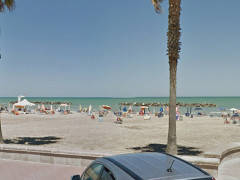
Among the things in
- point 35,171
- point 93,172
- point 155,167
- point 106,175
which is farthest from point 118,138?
point 155,167

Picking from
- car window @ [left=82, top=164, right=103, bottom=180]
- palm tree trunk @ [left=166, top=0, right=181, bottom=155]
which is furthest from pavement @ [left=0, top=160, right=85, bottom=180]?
car window @ [left=82, top=164, right=103, bottom=180]

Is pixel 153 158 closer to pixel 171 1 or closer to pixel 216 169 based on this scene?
pixel 216 169

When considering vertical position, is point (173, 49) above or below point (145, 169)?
above

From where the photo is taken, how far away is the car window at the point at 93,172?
372 cm

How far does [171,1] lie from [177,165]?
305 inches

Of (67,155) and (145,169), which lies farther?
(67,155)

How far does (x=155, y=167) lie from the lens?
3203 millimetres

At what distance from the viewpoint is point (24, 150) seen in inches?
361

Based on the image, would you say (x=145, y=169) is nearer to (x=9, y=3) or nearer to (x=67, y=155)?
(x=67, y=155)

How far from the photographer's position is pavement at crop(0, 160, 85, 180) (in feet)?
24.8

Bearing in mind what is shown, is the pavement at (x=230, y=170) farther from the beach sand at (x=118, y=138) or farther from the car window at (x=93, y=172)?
the car window at (x=93, y=172)

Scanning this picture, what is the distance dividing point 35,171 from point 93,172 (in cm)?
489

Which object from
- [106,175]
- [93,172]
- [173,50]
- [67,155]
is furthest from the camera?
[173,50]

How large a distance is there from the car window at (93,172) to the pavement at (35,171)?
11.8 feet
